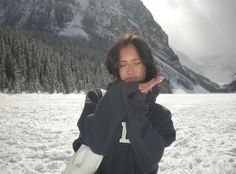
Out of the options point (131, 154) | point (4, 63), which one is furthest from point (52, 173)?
point (4, 63)

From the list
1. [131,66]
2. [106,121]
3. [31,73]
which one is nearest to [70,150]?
[131,66]

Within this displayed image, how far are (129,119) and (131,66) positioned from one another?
55 centimetres

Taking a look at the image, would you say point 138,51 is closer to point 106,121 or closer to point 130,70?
point 130,70

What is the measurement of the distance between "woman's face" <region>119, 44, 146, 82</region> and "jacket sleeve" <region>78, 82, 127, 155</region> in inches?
13.5

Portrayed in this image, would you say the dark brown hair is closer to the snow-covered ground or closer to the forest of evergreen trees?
the snow-covered ground

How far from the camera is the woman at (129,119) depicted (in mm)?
2529

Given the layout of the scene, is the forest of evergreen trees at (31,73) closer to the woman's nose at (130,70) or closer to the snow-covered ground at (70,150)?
the snow-covered ground at (70,150)

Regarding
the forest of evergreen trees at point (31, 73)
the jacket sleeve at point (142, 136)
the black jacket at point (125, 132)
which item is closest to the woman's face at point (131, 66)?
the black jacket at point (125, 132)

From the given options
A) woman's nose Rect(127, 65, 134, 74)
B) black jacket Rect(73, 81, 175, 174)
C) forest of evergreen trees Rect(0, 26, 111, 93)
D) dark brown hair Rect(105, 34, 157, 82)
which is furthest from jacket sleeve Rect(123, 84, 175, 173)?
forest of evergreen trees Rect(0, 26, 111, 93)

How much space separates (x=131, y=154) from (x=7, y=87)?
2767 inches

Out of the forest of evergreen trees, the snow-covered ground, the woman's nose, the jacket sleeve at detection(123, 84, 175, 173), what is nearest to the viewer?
the jacket sleeve at detection(123, 84, 175, 173)

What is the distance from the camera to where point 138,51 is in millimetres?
2932

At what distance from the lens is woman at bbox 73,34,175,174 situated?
2.53m

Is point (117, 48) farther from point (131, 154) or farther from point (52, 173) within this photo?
point (52, 173)
